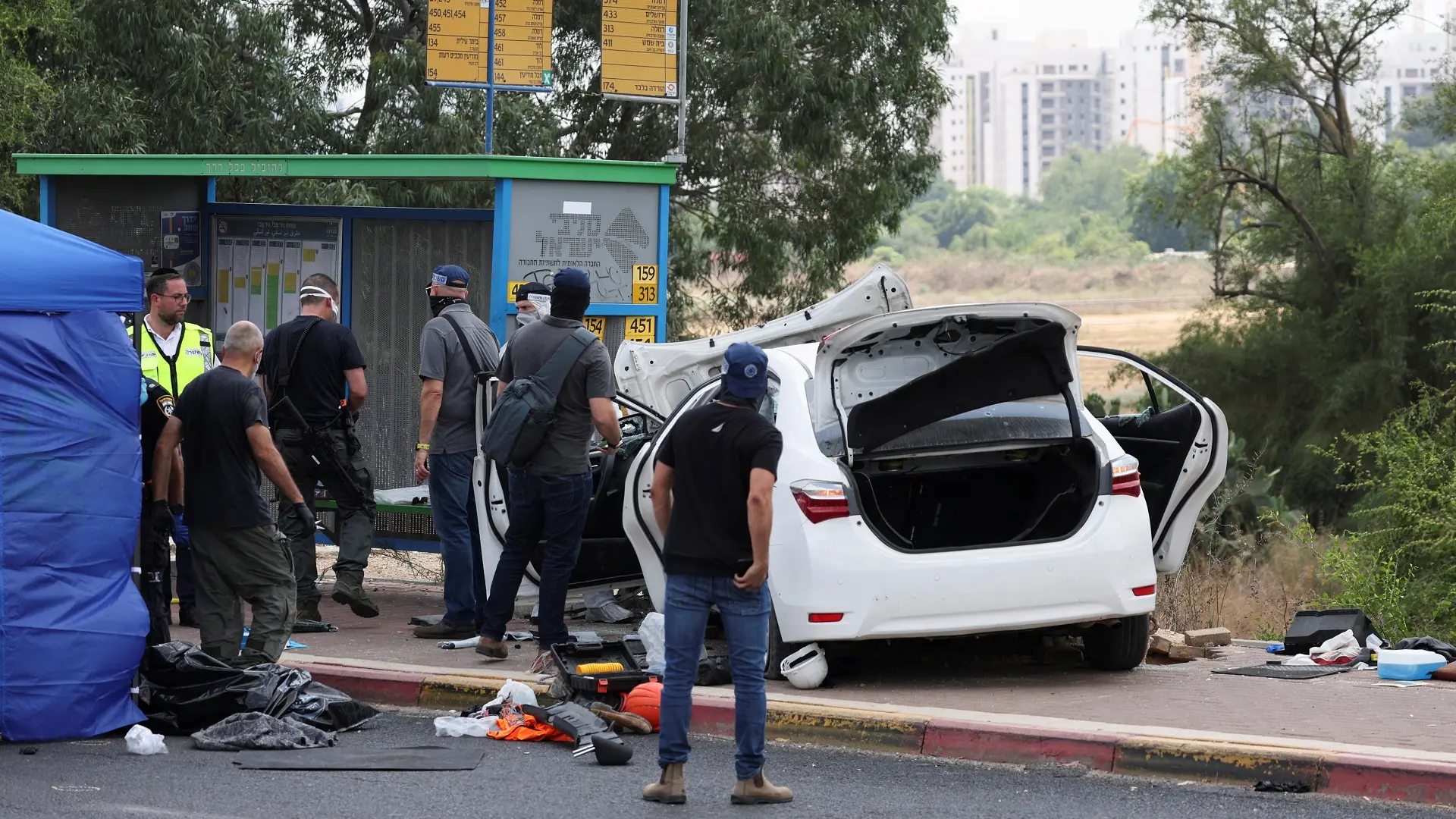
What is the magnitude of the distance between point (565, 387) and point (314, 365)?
2.09 meters

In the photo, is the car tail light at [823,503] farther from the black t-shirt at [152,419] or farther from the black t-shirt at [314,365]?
the black t-shirt at [314,365]

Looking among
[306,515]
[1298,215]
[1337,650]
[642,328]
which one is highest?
[1298,215]

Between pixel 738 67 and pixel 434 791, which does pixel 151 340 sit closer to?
pixel 434 791

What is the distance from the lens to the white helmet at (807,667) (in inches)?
316

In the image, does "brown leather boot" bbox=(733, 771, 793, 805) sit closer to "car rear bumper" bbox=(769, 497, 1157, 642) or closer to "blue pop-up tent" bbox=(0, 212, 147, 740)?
"car rear bumper" bbox=(769, 497, 1157, 642)

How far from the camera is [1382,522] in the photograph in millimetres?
16609

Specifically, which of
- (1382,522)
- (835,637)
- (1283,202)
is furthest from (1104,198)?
(835,637)

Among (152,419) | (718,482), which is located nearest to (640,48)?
(152,419)

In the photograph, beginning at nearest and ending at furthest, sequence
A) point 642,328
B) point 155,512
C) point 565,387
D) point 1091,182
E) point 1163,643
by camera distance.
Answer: point 155,512 → point 565,387 → point 1163,643 → point 642,328 → point 1091,182

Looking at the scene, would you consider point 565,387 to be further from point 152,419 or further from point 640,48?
point 640,48

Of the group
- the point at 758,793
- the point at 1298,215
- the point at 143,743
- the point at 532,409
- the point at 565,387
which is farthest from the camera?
the point at 1298,215

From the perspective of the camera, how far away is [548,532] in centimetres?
864

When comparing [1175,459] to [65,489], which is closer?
[65,489]

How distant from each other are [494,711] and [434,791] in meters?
1.29
